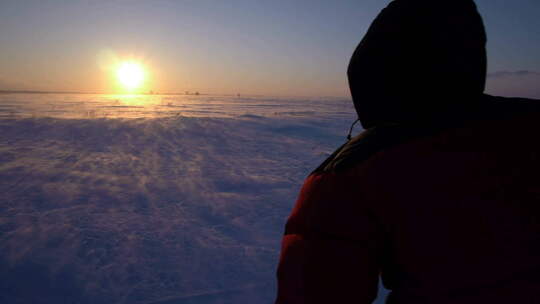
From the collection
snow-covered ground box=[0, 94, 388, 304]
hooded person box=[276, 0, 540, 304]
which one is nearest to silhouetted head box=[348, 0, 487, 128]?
hooded person box=[276, 0, 540, 304]

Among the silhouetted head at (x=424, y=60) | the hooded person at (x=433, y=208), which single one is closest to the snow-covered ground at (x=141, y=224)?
the hooded person at (x=433, y=208)

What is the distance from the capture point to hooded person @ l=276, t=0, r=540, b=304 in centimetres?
54

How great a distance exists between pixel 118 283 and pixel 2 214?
225 cm

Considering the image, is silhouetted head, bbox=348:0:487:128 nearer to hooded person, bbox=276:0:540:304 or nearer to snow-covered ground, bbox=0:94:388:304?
hooded person, bbox=276:0:540:304

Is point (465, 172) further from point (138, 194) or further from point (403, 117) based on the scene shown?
point (138, 194)

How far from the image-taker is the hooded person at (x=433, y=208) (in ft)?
1.76

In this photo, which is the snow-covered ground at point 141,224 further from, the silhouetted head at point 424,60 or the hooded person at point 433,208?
the silhouetted head at point 424,60

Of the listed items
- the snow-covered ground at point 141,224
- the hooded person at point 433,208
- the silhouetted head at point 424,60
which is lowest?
the snow-covered ground at point 141,224

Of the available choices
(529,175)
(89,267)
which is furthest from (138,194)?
(529,175)

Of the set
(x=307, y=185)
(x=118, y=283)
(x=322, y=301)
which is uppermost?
(x=307, y=185)

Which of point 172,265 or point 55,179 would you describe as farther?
point 55,179

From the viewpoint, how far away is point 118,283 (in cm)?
244

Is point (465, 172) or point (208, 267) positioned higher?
point (465, 172)

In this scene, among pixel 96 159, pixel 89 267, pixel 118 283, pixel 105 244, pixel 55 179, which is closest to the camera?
pixel 118 283
